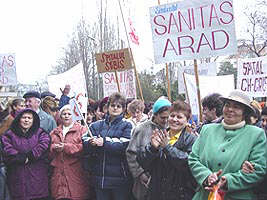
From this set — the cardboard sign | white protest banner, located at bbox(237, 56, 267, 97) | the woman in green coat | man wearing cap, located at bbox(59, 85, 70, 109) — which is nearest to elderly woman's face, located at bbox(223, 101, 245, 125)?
the woman in green coat

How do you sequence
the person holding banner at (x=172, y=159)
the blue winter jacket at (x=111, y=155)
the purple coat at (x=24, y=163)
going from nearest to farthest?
the person holding banner at (x=172, y=159), the blue winter jacket at (x=111, y=155), the purple coat at (x=24, y=163)

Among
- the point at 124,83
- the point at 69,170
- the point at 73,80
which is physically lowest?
the point at 69,170

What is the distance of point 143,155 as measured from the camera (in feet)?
13.3

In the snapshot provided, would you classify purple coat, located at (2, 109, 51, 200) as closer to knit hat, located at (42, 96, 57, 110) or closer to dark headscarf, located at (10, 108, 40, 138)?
dark headscarf, located at (10, 108, 40, 138)

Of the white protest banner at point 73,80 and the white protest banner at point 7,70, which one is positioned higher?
the white protest banner at point 7,70

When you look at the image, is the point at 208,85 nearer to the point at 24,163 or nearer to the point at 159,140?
the point at 24,163

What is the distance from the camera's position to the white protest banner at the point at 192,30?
224 inches

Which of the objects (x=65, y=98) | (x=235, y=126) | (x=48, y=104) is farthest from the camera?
(x=65, y=98)

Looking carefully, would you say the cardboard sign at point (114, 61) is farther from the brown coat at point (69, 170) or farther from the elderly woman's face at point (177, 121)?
the elderly woman's face at point (177, 121)

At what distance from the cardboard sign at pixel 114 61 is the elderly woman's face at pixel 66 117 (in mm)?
3062

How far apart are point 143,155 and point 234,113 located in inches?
40.1

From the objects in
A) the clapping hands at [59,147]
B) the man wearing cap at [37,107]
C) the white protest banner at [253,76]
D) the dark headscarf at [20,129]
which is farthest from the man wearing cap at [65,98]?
the white protest banner at [253,76]

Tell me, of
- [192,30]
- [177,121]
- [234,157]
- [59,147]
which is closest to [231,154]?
[234,157]

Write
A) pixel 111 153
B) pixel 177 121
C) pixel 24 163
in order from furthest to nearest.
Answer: pixel 24 163 < pixel 111 153 < pixel 177 121
